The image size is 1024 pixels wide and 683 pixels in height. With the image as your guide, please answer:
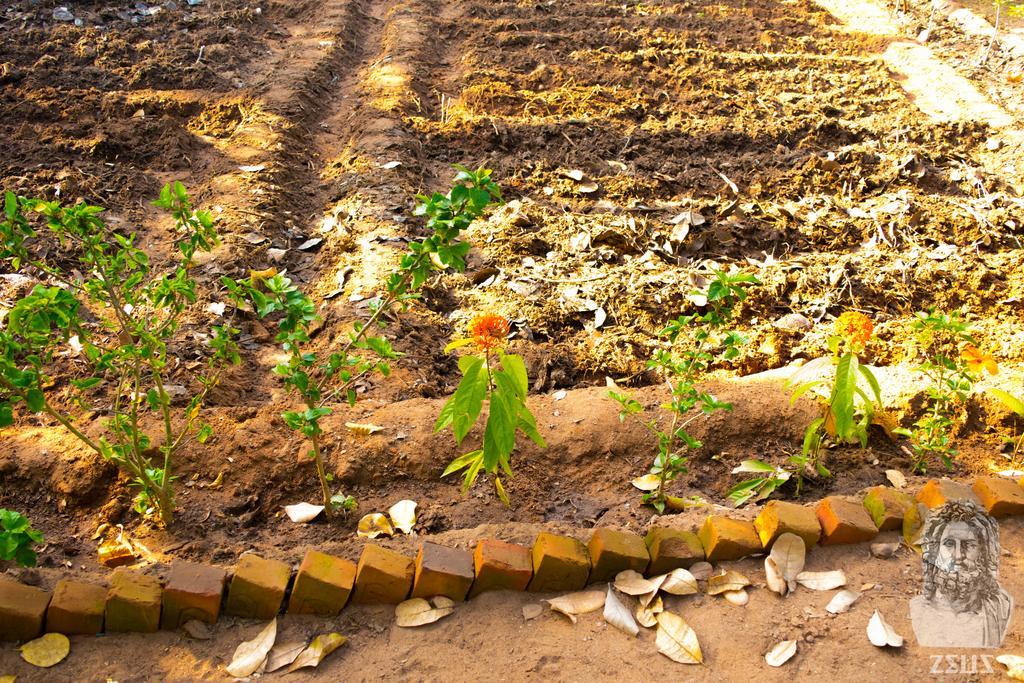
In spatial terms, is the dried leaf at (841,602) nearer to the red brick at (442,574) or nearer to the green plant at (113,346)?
the red brick at (442,574)

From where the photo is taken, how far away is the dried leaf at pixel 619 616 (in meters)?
2.12

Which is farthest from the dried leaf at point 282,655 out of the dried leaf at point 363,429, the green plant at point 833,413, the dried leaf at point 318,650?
the green plant at point 833,413

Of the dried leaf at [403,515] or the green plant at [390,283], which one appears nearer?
the green plant at [390,283]

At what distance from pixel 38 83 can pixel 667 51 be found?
18.2ft

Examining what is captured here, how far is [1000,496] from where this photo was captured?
7.89 feet

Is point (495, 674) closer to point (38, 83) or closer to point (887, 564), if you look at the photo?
point (887, 564)

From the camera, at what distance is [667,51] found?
7629 millimetres

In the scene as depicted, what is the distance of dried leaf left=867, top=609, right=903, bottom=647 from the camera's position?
6.64 ft

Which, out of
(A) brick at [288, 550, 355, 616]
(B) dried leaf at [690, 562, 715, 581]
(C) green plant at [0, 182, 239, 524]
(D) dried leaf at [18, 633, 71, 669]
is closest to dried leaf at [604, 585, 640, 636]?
(B) dried leaf at [690, 562, 715, 581]

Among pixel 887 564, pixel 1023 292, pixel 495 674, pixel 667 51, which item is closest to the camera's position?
pixel 495 674

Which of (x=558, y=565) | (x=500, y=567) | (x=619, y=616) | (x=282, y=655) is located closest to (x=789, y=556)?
(x=619, y=616)

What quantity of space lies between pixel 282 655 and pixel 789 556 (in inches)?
57.3

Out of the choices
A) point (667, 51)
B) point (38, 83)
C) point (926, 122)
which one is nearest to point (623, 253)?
point (926, 122)

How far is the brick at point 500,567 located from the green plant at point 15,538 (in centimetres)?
112
